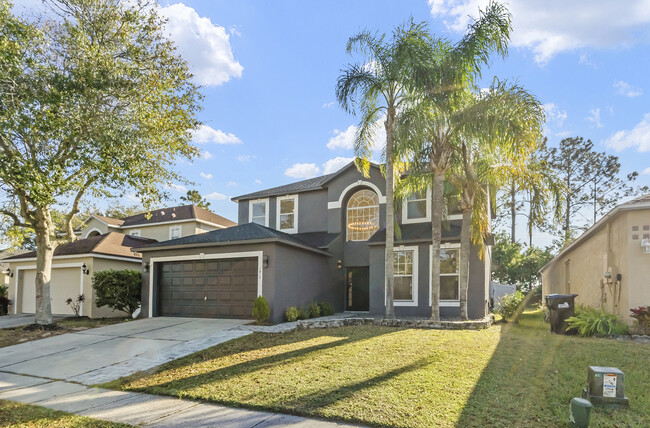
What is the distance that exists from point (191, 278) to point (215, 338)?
509 cm

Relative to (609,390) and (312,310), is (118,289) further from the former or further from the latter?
(609,390)

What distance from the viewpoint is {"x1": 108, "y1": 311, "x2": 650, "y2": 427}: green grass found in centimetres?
534

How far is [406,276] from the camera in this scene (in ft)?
50.1

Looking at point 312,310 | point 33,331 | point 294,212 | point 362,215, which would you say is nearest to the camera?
point 33,331

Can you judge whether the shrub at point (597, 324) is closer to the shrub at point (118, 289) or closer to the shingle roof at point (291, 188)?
the shingle roof at point (291, 188)

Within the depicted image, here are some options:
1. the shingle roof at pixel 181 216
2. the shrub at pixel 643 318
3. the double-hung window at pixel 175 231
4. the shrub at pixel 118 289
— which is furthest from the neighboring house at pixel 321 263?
the double-hung window at pixel 175 231

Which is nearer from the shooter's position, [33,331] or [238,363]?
[238,363]

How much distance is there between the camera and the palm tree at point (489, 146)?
36.8 ft

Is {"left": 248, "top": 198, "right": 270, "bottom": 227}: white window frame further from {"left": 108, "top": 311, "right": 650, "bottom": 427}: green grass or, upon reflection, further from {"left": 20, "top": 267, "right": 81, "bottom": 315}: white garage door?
{"left": 108, "top": 311, "right": 650, "bottom": 427}: green grass

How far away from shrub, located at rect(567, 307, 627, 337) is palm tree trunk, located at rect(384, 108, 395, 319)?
4.74m

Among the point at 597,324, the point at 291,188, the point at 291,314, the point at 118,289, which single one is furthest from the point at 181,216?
the point at 597,324

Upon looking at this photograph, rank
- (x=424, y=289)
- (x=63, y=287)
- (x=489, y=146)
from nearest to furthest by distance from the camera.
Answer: (x=489, y=146)
(x=424, y=289)
(x=63, y=287)

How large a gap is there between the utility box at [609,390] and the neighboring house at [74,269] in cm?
1783

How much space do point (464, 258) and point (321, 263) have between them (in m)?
5.50
